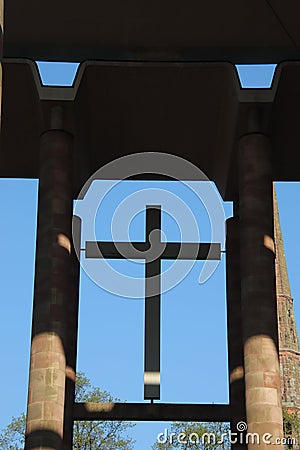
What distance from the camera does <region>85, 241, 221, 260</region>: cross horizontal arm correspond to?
30.7 meters

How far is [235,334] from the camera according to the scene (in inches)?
1209

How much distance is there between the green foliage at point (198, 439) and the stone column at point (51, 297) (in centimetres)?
2260

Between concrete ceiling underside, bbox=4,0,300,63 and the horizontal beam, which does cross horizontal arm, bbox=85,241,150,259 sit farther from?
concrete ceiling underside, bbox=4,0,300,63

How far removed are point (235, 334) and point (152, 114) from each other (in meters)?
7.55

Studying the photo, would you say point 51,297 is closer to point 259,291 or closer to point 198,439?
point 259,291

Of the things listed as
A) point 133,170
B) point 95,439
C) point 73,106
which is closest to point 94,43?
point 73,106

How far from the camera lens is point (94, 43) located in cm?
2636

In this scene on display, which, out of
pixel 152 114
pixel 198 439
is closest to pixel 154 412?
pixel 152 114

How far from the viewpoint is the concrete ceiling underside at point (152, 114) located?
26328mm

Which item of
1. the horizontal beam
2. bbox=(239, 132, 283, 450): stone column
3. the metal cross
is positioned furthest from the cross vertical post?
bbox=(239, 132, 283, 450): stone column

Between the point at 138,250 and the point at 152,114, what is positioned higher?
the point at 152,114

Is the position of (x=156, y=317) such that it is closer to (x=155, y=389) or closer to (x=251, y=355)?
(x=155, y=389)

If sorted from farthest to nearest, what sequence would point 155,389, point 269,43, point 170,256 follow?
1. point 170,256
2. point 155,389
3. point 269,43

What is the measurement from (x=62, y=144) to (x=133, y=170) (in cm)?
551
